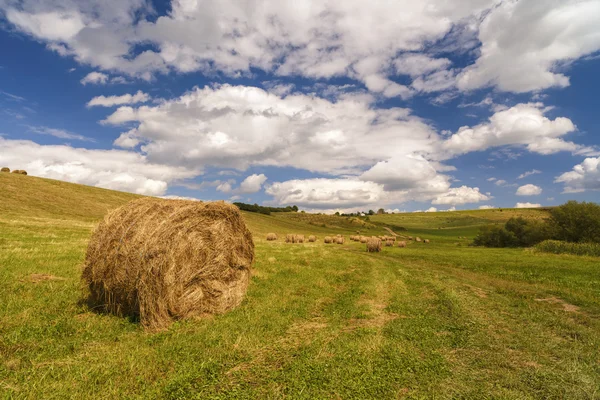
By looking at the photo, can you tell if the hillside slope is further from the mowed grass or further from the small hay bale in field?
the small hay bale in field

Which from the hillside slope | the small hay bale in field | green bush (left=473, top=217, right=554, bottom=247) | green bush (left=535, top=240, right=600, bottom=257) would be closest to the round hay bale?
the small hay bale in field

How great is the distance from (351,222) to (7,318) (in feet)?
328

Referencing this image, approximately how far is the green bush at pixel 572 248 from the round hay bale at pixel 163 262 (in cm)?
3249

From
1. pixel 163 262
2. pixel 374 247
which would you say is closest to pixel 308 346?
pixel 163 262

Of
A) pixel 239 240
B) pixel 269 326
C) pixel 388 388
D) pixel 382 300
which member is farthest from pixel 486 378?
pixel 239 240

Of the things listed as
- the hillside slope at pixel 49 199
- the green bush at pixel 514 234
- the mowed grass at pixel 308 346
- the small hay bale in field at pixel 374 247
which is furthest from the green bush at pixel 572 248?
the hillside slope at pixel 49 199

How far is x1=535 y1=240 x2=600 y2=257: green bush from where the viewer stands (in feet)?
91.1

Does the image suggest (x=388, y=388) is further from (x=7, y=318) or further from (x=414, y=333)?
(x=7, y=318)

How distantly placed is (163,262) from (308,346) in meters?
4.19

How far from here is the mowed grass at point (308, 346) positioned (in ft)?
16.6

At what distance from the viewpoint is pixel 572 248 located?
29.7m

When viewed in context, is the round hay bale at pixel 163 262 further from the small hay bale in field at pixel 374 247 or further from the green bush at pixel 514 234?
→ the green bush at pixel 514 234

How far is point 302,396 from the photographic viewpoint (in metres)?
4.79

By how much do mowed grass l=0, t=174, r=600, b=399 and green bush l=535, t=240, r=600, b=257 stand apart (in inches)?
836
